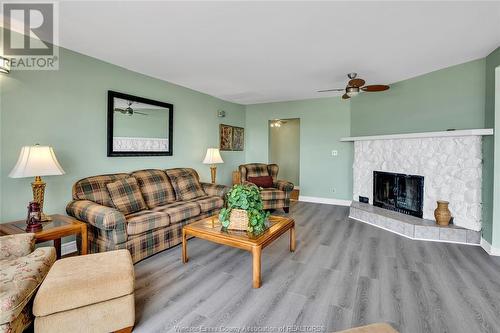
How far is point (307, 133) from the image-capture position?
18.4ft

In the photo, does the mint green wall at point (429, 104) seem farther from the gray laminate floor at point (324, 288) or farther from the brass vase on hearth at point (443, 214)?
the gray laminate floor at point (324, 288)

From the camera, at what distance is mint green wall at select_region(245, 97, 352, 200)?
5.22m

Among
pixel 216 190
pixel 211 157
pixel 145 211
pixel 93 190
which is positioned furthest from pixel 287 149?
pixel 93 190

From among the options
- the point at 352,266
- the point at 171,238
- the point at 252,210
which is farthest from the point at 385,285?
the point at 171,238

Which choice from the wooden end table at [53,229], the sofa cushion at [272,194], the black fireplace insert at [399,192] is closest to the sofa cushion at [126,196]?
the wooden end table at [53,229]

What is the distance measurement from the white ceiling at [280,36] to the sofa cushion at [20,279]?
2025 millimetres

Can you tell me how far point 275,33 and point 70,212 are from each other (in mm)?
2963

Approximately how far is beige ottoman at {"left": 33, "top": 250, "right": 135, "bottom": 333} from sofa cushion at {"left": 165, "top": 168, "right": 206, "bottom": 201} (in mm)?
2045

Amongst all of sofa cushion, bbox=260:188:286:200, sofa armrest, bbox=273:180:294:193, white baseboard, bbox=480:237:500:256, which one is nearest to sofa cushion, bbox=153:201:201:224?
sofa cushion, bbox=260:188:286:200

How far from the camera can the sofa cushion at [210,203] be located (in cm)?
337

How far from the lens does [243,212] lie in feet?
7.80

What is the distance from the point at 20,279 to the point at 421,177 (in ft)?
15.2

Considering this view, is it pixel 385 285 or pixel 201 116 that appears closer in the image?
pixel 385 285

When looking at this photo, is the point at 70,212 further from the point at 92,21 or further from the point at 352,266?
the point at 352,266
